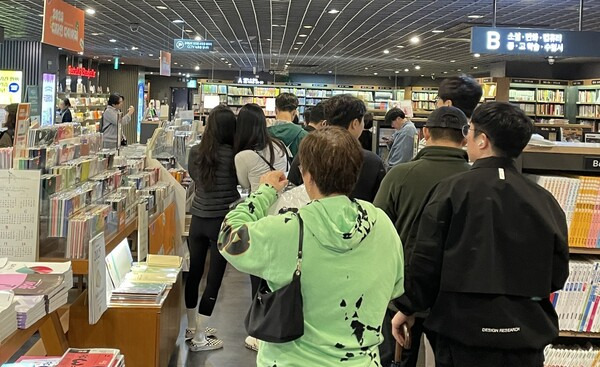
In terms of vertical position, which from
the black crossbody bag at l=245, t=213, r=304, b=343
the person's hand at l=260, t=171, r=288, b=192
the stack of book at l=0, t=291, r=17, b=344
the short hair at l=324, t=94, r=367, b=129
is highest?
the short hair at l=324, t=94, r=367, b=129

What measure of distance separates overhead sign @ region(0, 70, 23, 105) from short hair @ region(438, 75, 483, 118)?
1423 cm

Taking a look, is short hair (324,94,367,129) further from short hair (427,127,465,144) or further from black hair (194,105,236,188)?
black hair (194,105,236,188)

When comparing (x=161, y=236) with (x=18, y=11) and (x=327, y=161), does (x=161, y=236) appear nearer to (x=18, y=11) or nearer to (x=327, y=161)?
(x=327, y=161)

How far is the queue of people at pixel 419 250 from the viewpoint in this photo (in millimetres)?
1898

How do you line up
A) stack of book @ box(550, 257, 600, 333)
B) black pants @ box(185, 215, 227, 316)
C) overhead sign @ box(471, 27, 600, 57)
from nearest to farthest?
stack of book @ box(550, 257, 600, 333), black pants @ box(185, 215, 227, 316), overhead sign @ box(471, 27, 600, 57)

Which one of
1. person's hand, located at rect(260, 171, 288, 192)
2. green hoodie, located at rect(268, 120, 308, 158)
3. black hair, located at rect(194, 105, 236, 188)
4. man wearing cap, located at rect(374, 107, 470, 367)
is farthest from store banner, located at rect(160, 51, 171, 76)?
person's hand, located at rect(260, 171, 288, 192)

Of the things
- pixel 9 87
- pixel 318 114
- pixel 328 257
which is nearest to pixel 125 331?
pixel 318 114

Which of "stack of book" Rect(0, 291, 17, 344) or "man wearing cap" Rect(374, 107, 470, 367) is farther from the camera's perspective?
"man wearing cap" Rect(374, 107, 470, 367)

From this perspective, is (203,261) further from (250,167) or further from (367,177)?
(367,177)

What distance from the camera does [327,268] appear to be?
1.91 metres

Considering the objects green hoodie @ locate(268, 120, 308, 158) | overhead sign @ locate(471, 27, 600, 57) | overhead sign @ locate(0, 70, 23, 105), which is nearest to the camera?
green hoodie @ locate(268, 120, 308, 158)

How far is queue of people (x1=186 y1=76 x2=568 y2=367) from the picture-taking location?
6.23 ft

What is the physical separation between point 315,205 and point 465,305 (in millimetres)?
725

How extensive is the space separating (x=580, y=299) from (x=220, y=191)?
229cm
